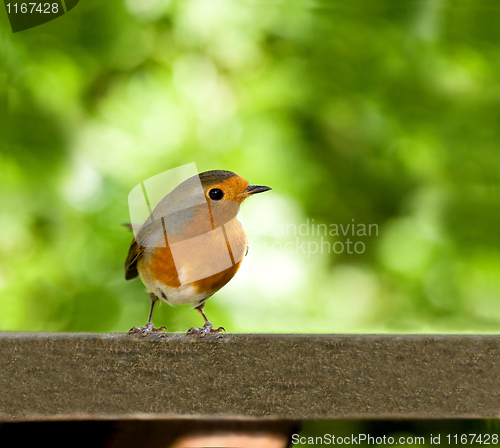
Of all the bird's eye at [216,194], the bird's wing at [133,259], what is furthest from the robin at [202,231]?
the bird's wing at [133,259]

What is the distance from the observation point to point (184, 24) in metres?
2.25

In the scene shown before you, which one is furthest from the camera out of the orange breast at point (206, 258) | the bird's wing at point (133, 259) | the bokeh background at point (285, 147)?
the bokeh background at point (285, 147)

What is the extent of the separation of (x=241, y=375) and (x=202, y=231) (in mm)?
359

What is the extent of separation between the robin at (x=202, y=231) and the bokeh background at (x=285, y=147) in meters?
0.53

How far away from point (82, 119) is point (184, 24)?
59cm

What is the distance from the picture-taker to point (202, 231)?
1289mm

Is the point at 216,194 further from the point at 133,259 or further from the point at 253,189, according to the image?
the point at 133,259

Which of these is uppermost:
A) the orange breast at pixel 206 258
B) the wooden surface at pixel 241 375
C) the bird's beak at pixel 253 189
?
the bird's beak at pixel 253 189

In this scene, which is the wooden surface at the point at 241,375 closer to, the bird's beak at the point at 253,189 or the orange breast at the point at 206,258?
the orange breast at the point at 206,258

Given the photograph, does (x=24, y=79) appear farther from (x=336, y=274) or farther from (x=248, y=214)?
(x=336, y=274)

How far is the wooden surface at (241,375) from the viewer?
111 cm

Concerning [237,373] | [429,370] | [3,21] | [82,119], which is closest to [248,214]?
[237,373]

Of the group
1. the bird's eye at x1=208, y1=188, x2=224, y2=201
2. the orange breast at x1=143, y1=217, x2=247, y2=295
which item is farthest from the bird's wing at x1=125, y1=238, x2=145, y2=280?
the bird's eye at x1=208, y1=188, x2=224, y2=201

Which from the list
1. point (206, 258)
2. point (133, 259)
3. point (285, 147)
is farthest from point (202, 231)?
point (285, 147)
